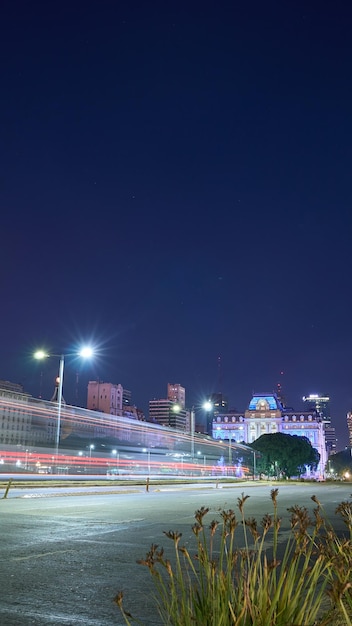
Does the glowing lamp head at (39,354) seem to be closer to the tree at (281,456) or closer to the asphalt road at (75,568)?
the asphalt road at (75,568)

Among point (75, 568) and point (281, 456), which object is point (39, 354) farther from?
point (281, 456)

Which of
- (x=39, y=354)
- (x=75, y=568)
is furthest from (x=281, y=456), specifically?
(x=75, y=568)

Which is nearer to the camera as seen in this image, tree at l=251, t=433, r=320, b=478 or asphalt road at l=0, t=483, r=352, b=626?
asphalt road at l=0, t=483, r=352, b=626

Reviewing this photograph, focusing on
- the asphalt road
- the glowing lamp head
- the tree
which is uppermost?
the glowing lamp head

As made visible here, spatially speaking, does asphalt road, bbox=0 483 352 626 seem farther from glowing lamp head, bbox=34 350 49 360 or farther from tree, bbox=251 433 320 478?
tree, bbox=251 433 320 478

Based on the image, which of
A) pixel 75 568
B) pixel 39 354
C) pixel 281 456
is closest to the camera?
pixel 75 568

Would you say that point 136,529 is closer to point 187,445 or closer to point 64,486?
point 64,486

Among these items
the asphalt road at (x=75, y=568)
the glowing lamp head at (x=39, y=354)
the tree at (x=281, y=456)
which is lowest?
the asphalt road at (x=75, y=568)

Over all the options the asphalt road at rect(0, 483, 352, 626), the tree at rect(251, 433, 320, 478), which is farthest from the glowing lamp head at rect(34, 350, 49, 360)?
the tree at rect(251, 433, 320, 478)

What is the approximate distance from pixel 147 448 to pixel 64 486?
37545mm

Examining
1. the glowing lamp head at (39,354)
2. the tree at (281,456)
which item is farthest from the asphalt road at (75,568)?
the tree at (281,456)

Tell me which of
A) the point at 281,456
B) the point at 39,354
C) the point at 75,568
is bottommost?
the point at 75,568

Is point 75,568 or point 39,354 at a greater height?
point 39,354

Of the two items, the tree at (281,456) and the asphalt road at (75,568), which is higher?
the tree at (281,456)
